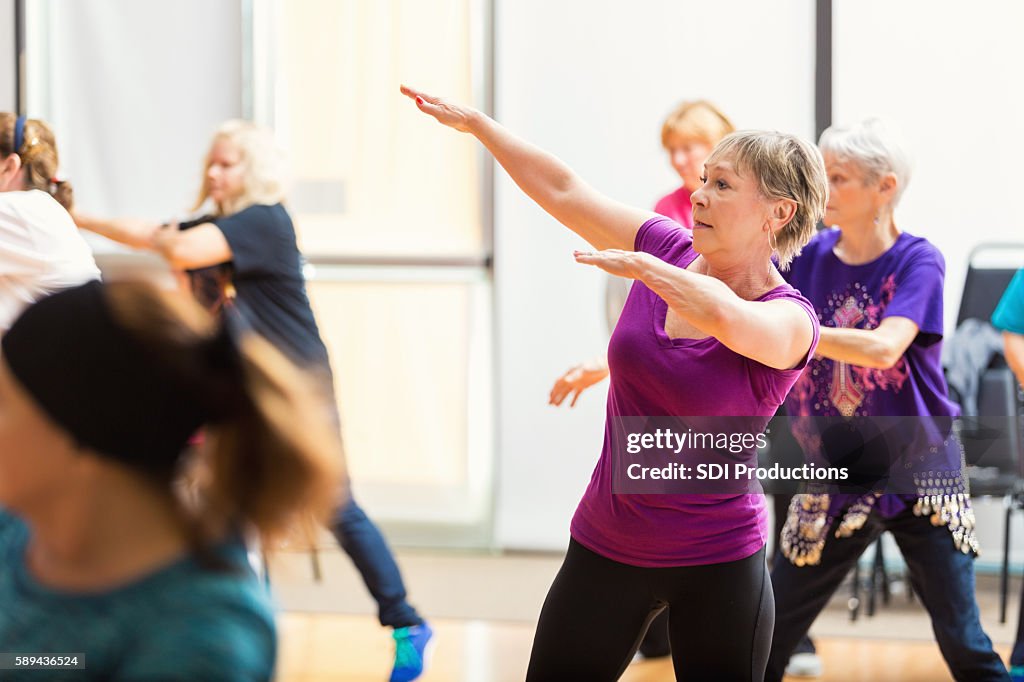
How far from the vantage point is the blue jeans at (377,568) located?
3145 mm

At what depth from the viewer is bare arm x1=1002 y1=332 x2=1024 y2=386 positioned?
2779 millimetres

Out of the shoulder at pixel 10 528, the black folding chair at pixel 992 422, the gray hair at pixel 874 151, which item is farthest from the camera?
the black folding chair at pixel 992 422

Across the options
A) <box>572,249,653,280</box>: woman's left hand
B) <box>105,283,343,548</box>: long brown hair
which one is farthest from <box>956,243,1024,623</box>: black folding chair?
<box>105,283,343,548</box>: long brown hair

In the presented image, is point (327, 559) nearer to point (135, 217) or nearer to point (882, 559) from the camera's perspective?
point (135, 217)

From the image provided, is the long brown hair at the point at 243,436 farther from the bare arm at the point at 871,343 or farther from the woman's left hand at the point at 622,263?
the bare arm at the point at 871,343

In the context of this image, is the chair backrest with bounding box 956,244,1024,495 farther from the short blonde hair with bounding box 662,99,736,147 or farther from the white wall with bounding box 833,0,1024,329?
the short blonde hair with bounding box 662,99,736,147

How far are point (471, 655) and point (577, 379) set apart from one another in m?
1.48

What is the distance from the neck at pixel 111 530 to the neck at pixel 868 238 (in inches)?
83.4

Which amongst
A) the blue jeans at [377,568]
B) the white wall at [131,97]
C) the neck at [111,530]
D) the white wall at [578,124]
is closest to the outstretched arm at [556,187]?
the neck at [111,530]

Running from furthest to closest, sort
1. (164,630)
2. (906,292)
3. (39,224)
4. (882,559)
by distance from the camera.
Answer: (882,559), (906,292), (39,224), (164,630)

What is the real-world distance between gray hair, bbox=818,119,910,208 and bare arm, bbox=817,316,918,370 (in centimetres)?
33

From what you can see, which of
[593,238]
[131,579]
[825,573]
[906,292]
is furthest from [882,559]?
[131,579]

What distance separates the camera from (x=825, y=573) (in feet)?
9.18

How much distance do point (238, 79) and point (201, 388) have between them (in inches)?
164
